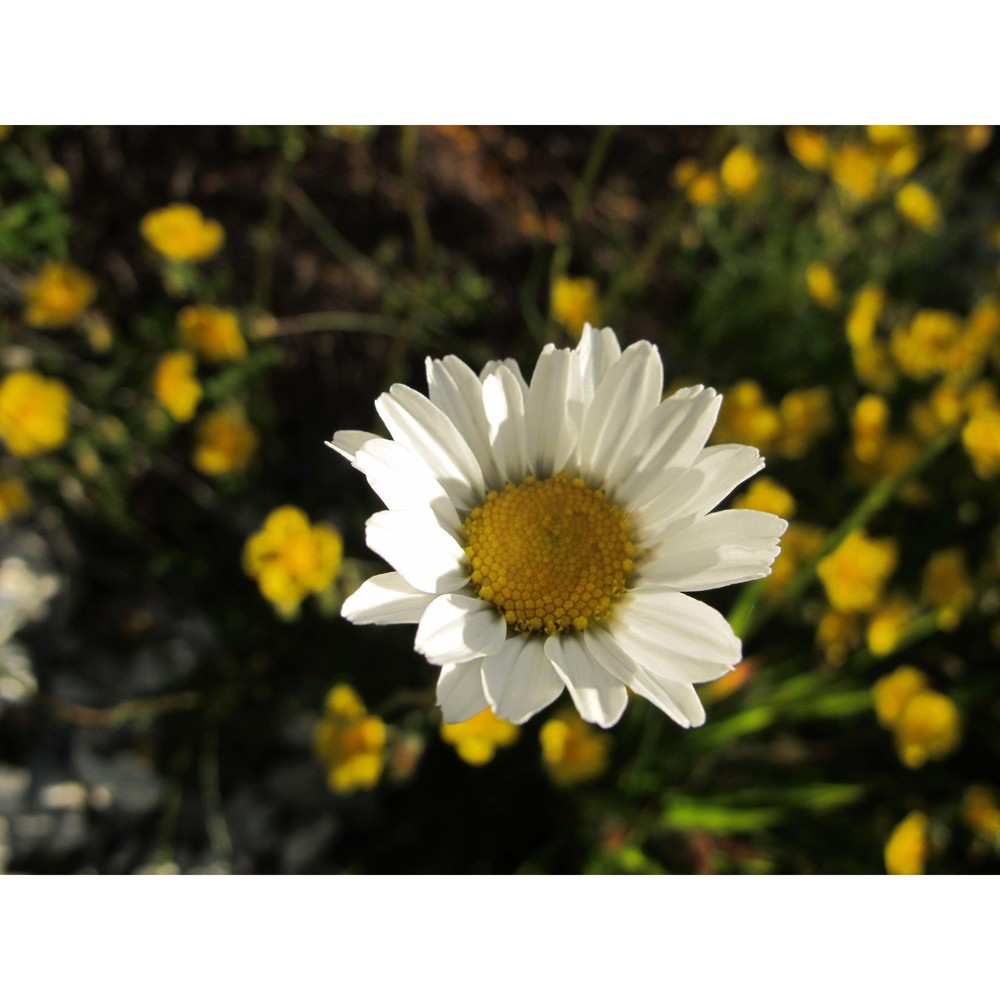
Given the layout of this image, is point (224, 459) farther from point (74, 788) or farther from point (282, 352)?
point (74, 788)

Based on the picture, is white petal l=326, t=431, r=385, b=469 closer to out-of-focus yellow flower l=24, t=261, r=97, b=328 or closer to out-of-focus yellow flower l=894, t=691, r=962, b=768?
out-of-focus yellow flower l=24, t=261, r=97, b=328

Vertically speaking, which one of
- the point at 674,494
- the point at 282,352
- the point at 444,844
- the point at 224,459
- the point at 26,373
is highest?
the point at 282,352

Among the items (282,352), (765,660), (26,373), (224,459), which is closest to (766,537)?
(765,660)

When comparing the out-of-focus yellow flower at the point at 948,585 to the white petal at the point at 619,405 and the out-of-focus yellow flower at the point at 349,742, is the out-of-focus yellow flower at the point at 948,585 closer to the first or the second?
the white petal at the point at 619,405

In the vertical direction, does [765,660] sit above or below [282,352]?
below

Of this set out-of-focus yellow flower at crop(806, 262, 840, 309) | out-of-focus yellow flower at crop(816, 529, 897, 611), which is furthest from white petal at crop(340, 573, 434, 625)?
out-of-focus yellow flower at crop(806, 262, 840, 309)

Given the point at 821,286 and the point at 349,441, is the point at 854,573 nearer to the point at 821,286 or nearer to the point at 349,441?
the point at 821,286

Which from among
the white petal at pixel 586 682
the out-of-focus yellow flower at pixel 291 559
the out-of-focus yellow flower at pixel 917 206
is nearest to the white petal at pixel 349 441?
the white petal at pixel 586 682
